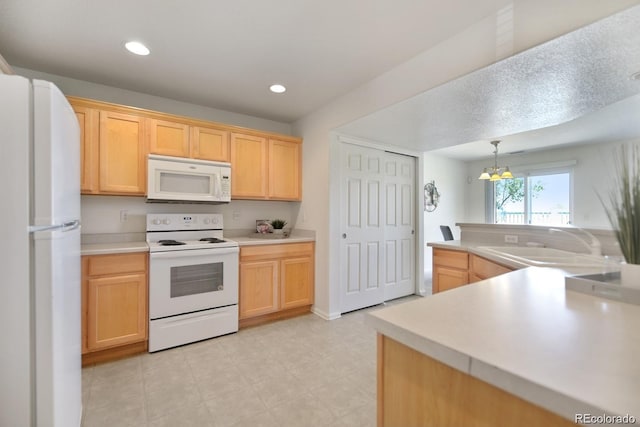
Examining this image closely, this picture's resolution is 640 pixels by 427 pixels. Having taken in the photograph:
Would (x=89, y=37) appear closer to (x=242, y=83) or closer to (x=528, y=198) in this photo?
(x=242, y=83)

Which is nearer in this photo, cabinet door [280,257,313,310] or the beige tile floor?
the beige tile floor

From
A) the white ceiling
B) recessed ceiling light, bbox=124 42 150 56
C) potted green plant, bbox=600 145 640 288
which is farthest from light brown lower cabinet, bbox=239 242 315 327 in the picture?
potted green plant, bbox=600 145 640 288

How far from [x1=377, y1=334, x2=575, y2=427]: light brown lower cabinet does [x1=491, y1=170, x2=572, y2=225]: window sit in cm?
652

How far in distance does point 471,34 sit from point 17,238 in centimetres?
258

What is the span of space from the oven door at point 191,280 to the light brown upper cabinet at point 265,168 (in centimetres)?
82

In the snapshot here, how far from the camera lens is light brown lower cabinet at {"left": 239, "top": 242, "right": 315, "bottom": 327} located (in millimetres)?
2932

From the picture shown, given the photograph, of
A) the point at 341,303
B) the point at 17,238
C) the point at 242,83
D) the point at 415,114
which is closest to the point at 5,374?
the point at 17,238

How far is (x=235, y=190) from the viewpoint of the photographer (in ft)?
10.4

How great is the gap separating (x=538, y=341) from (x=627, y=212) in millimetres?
682

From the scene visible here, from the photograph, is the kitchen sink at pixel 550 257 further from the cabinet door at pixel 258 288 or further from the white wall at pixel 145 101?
the white wall at pixel 145 101

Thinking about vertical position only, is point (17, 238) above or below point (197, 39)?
below

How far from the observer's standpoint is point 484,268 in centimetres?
229

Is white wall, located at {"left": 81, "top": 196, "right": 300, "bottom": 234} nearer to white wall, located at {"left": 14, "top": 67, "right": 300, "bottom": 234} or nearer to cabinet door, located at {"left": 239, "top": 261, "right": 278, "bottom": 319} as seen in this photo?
white wall, located at {"left": 14, "top": 67, "right": 300, "bottom": 234}

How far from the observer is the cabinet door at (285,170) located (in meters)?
3.43
